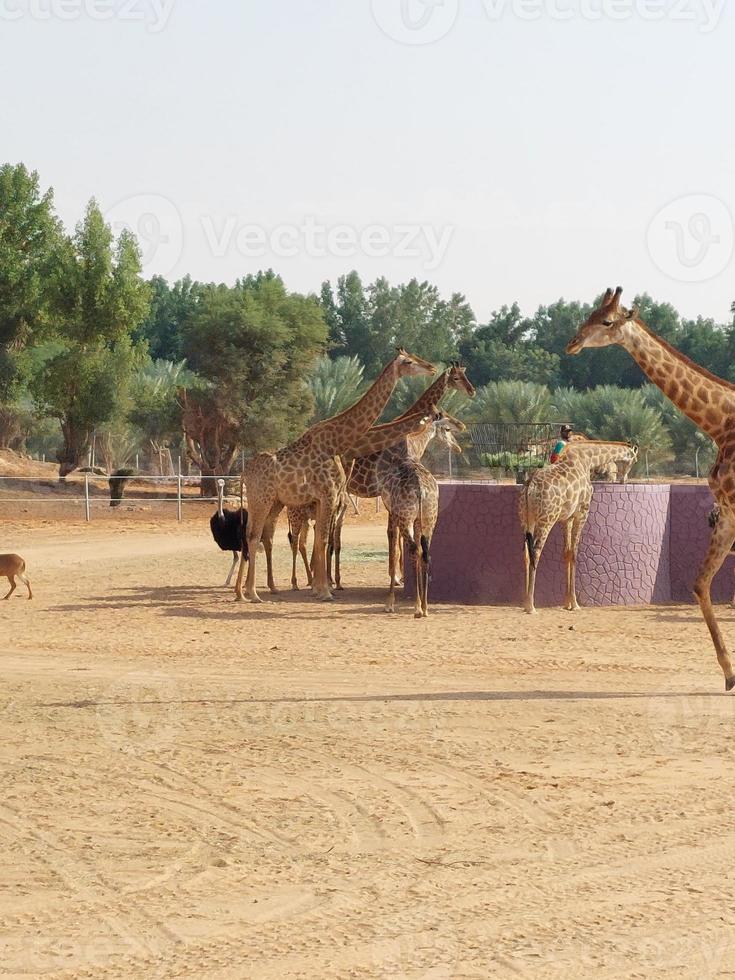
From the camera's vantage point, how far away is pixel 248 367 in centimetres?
4162

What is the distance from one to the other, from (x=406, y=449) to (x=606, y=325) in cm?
609

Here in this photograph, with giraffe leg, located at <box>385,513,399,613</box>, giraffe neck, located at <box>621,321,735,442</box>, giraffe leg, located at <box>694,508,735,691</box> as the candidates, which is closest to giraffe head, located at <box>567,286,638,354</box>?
giraffe neck, located at <box>621,321,735,442</box>

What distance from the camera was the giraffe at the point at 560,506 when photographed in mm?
14977

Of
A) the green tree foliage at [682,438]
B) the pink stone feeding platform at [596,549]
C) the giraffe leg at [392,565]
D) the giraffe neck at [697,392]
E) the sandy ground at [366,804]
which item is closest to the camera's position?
the sandy ground at [366,804]

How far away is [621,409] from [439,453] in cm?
754

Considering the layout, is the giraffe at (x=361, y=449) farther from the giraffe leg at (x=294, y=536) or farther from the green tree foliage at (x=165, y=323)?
the green tree foliage at (x=165, y=323)

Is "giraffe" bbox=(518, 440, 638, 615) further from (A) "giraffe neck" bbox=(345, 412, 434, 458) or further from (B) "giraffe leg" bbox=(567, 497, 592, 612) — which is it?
(A) "giraffe neck" bbox=(345, 412, 434, 458)

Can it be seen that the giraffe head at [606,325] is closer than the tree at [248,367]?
Yes

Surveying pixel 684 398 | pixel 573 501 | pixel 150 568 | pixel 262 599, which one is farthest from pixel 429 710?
pixel 150 568

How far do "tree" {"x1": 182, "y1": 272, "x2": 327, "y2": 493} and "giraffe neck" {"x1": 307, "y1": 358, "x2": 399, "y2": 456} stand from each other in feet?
79.9

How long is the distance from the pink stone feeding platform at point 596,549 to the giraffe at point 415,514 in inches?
28.8

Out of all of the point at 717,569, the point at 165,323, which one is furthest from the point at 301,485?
the point at 165,323

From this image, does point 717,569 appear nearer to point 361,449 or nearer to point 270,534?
point 361,449

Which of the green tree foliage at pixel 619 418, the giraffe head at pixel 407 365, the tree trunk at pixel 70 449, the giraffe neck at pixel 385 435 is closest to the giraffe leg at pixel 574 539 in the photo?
the giraffe neck at pixel 385 435
